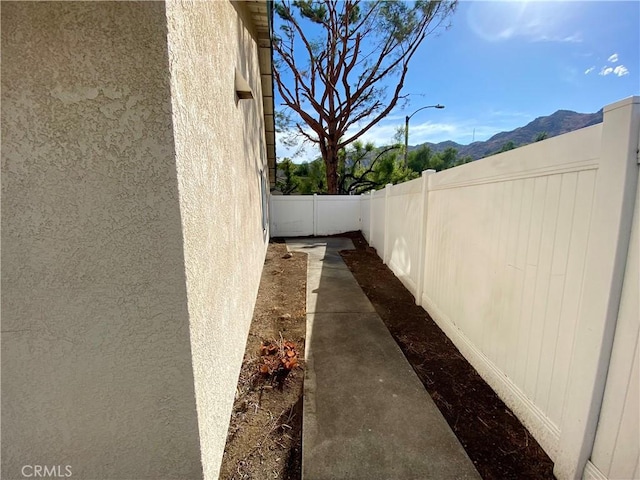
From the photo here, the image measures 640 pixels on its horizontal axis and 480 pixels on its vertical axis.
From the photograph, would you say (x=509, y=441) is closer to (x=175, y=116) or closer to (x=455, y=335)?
(x=455, y=335)

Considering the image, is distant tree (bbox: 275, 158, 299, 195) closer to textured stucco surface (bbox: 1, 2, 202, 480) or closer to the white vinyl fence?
the white vinyl fence

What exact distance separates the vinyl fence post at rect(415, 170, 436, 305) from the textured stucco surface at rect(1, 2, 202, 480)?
142 inches

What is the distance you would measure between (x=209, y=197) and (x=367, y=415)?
2204mm

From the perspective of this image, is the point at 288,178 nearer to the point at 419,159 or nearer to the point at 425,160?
the point at 419,159

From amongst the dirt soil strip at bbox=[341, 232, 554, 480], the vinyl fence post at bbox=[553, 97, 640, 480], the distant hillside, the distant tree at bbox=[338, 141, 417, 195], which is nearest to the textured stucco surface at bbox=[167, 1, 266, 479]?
the dirt soil strip at bbox=[341, 232, 554, 480]

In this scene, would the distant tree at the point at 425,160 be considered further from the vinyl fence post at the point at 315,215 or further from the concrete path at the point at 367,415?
the concrete path at the point at 367,415

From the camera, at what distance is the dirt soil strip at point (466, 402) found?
6.23 ft

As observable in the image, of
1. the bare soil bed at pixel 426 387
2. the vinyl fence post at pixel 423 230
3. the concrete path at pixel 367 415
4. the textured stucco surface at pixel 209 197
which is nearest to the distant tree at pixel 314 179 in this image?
the vinyl fence post at pixel 423 230

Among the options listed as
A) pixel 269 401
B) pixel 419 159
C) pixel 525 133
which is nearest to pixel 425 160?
pixel 419 159

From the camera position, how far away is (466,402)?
2.48 metres

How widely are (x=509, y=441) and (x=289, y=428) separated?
1723mm

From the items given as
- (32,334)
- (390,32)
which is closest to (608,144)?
(32,334)

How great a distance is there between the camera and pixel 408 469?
72.8 inches

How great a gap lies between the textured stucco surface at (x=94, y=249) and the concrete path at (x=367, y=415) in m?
1.00
